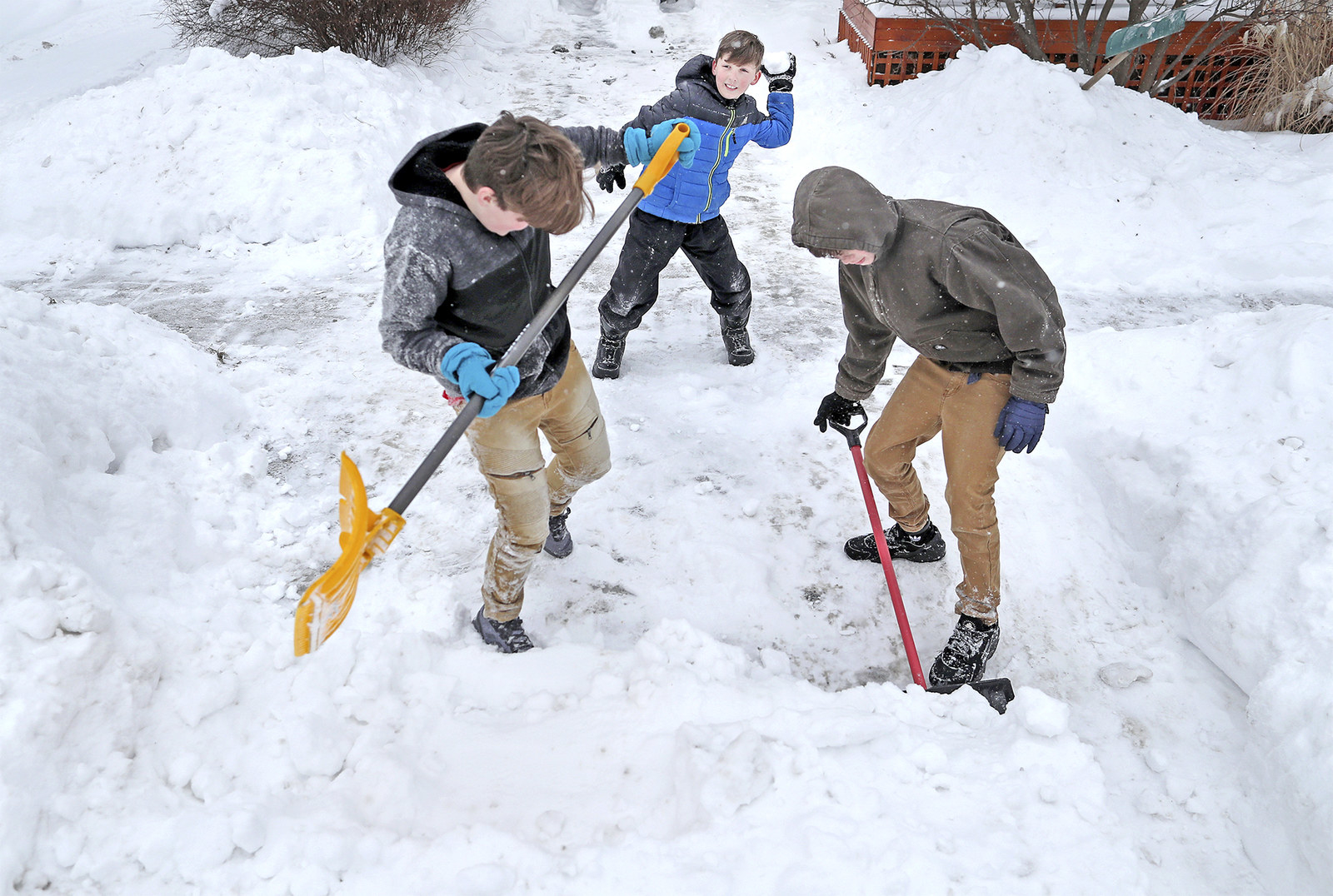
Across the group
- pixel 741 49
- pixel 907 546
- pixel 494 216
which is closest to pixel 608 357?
pixel 741 49

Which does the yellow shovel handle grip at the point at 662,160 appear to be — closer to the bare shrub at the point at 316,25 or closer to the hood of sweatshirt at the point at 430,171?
the hood of sweatshirt at the point at 430,171

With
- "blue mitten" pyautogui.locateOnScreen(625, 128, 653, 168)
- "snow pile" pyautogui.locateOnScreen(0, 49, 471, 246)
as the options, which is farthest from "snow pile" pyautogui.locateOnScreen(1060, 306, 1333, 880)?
"snow pile" pyautogui.locateOnScreen(0, 49, 471, 246)

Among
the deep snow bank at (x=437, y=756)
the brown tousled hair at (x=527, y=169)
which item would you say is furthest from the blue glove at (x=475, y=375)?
the deep snow bank at (x=437, y=756)

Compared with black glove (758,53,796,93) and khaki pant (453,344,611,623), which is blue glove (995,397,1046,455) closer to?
khaki pant (453,344,611,623)

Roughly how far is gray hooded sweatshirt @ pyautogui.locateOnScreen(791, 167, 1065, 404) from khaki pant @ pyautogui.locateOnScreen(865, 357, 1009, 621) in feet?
0.27

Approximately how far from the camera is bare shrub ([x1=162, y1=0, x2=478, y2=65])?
23.0ft

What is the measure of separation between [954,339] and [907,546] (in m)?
1.05

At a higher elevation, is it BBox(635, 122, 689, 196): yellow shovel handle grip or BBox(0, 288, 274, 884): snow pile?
BBox(635, 122, 689, 196): yellow shovel handle grip

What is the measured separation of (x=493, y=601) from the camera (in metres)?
2.60

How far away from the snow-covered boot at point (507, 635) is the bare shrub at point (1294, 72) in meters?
6.97

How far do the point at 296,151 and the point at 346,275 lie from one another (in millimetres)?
1324

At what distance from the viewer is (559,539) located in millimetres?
3062

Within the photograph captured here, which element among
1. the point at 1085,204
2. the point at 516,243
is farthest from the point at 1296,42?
the point at 516,243

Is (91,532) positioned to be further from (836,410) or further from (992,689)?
(992,689)
